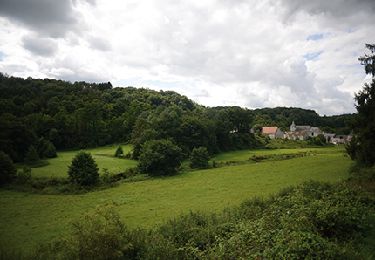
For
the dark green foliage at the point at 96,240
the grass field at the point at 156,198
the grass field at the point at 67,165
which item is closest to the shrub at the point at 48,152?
the grass field at the point at 67,165

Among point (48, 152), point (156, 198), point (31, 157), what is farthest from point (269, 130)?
point (156, 198)

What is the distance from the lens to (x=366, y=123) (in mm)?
31203

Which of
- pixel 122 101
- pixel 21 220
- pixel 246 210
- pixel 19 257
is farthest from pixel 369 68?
pixel 122 101

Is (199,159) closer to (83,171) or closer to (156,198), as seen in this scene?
(156,198)

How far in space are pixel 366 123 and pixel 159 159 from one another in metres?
30.7

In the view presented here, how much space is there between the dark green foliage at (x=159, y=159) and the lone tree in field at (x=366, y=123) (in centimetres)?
2837

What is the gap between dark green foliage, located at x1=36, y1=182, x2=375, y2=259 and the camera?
10703mm

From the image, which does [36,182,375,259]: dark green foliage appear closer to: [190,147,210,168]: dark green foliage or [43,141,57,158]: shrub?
[190,147,210,168]: dark green foliage

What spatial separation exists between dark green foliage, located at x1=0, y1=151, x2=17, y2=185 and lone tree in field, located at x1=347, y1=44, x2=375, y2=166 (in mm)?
42526

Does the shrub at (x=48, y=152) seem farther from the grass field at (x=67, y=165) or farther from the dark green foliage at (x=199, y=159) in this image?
the dark green foliage at (x=199, y=159)

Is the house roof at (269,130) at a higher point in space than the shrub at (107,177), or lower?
higher

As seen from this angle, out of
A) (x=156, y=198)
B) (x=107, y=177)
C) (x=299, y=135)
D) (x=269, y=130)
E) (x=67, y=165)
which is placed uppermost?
(x=269, y=130)

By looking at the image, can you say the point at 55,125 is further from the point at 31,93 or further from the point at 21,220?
the point at 21,220

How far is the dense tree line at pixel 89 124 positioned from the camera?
57059 mm
